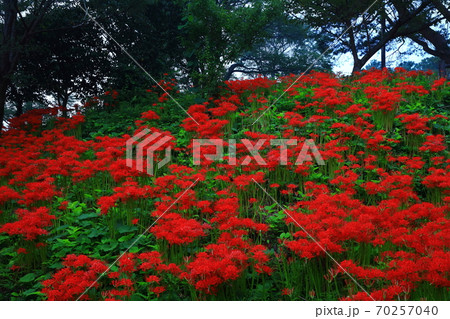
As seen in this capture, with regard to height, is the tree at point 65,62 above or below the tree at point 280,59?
below

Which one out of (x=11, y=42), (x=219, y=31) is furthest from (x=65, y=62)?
(x=219, y=31)

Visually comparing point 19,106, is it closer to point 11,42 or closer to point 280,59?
point 11,42

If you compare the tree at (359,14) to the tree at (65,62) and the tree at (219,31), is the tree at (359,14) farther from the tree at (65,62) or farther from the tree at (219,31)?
the tree at (65,62)

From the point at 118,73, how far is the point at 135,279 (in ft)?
29.0

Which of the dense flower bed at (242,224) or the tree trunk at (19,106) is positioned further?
the tree trunk at (19,106)

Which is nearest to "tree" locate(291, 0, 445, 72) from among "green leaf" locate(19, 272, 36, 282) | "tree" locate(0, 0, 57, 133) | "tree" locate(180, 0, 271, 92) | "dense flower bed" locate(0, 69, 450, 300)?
"tree" locate(180, 0, 271, 92)

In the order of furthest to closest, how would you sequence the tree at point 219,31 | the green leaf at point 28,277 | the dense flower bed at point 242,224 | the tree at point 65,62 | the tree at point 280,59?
the tree at point 280,59 → the tree at point 65,62 → the tree at point 219,31 → the green leaf at point 28,277 → the dense flower bed at point 242,224

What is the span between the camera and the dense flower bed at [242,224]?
120 inches

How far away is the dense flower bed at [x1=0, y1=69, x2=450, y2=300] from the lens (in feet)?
10.0

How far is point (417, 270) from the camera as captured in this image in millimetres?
2689

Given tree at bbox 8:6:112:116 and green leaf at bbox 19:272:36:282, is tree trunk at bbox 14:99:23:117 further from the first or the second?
green leaf at bbox 19:272:36:282

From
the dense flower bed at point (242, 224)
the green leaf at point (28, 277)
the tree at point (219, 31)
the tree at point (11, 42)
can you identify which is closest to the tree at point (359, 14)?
the tree at point (219, 31)

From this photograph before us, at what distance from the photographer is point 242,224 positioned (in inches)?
139

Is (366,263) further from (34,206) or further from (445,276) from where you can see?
(34,206)
